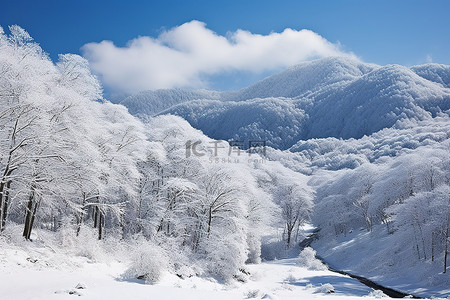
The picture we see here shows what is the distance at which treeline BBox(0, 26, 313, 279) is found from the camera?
15711 millimetres

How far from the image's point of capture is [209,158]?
107 feet

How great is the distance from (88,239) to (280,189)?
1799 inches

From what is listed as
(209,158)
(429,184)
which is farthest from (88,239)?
(429,184)

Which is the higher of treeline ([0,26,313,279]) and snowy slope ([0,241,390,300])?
treeline ([0,26,313,279])

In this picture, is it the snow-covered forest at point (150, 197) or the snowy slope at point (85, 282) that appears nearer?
the snowy slope at point (85, 282)

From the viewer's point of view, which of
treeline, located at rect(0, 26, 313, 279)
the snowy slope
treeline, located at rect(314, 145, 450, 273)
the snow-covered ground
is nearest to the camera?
the snow-covered ground

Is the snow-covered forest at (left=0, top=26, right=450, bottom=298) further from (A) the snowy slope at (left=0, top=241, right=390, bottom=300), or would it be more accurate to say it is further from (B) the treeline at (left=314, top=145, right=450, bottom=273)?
(A) the snowy slope at (left=0, top=241, right=390, bottom=300)

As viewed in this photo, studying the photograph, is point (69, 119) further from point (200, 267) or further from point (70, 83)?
point (200, 267)

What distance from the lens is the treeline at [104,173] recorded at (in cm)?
1571

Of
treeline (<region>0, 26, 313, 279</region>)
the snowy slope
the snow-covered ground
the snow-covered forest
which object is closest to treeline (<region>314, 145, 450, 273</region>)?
the snow-covered forest

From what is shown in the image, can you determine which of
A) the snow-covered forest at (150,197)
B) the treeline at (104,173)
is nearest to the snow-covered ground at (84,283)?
the snow-covered forest at (150,197)

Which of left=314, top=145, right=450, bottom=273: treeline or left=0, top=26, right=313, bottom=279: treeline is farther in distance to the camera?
left=314, top=145, right=450, bottom=273: treeline

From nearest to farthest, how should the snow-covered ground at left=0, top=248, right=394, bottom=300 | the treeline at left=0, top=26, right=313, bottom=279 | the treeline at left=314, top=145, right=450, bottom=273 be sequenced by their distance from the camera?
the snow-covered ground at left=0, top=248, right=394, bottom=300
the treeline at left=0, top=26, right=313, bottom=279
the treeline at left=314, top=145, right=450, bottom=273

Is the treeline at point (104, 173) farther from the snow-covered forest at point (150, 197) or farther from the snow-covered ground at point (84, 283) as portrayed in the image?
the snow-covered ground at point (84, 283)
